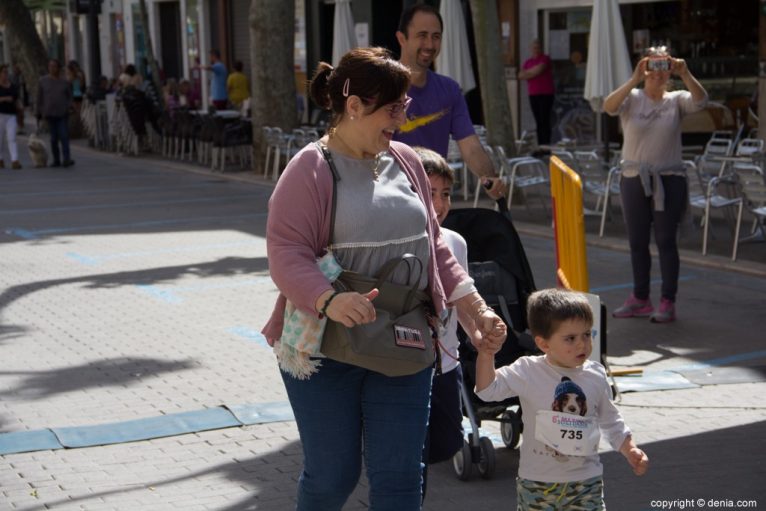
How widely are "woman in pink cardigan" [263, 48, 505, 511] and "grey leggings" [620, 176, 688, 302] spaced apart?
5154mm

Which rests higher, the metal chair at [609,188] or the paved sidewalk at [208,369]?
the metal chair at [609,188]

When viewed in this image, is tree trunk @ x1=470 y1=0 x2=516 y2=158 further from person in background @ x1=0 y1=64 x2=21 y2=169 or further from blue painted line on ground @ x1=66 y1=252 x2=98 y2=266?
person in background @ x1=0 y1=64 x2=21 y2=169

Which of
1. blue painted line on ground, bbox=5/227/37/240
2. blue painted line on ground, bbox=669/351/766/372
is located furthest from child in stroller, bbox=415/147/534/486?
blue painted line on ground, bbox=5/227/37/240

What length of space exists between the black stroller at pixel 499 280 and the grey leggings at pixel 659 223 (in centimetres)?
317

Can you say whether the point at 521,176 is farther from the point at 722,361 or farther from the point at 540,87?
the point at 722,361

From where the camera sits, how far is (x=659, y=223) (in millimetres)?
8773

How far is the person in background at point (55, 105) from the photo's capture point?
2289 cm

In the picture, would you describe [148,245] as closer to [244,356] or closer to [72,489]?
[244,356]

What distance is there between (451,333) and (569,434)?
→ 80cm

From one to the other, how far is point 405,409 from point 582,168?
389 inches

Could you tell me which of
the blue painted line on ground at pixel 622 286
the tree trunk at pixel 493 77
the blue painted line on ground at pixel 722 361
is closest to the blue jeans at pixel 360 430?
the blue painted line on ground at pixel 722 361

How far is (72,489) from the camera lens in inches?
219

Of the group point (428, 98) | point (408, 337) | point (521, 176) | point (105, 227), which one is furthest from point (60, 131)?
point (408, 337)

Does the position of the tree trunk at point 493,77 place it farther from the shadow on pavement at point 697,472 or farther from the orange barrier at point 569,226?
the shadow on pavement at point 697,472
